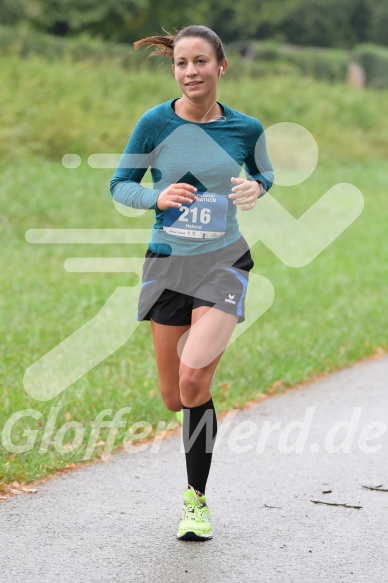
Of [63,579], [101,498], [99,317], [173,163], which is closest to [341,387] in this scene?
[99,317]

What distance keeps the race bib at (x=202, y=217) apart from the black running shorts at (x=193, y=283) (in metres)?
0.10

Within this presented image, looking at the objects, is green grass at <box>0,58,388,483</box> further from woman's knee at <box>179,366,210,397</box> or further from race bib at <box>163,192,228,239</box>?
race bib at <box>163,192,228,239</box>

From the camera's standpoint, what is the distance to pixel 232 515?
16.3 feet

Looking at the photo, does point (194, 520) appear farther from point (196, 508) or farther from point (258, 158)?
point (258, 158)

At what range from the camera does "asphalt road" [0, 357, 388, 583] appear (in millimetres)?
4180

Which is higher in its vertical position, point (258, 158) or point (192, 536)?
point (258, 158)

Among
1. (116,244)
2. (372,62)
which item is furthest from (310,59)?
(116,244)

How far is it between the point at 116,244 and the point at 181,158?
9.53m

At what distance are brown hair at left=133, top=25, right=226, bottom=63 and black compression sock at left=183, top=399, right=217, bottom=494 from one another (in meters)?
1.55
